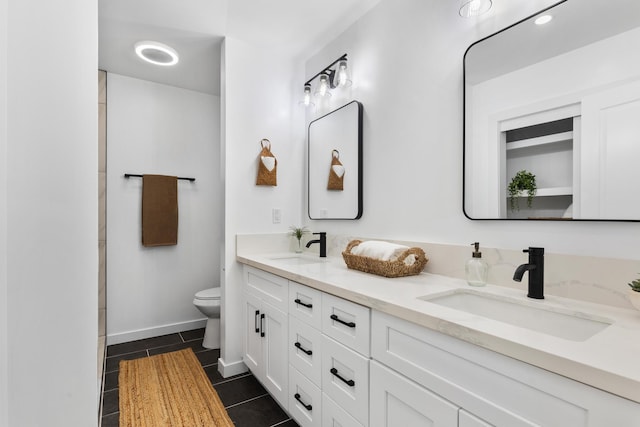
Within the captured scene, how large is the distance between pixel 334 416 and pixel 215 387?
1.10m

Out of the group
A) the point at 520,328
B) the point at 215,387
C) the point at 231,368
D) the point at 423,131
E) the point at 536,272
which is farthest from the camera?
the point at 231,368

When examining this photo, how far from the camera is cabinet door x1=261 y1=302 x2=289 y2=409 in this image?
1.66 m

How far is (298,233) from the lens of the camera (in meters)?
2.41

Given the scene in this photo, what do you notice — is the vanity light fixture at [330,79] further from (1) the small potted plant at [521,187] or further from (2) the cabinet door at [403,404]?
(2) the cabinet door at [403,404]

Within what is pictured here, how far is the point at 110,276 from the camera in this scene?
8.95 ft

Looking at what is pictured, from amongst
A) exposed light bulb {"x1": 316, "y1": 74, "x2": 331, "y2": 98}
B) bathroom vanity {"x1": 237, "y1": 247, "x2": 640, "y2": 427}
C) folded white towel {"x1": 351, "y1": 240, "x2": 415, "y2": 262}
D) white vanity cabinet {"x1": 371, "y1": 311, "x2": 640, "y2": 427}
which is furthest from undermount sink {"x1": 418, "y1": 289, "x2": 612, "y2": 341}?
exposed light bulb {"x1": 316, "y1": 74, "x2": 331, "y2": 98}

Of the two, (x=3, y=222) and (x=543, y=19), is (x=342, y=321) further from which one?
(x=543, y=19)

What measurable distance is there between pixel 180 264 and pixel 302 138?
174 cm

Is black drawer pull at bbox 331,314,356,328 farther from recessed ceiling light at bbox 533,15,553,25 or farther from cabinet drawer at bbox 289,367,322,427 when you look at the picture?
recessed ceiling light at bbox 533,15,553,25

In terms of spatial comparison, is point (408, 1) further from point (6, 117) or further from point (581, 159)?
point (6, 117)

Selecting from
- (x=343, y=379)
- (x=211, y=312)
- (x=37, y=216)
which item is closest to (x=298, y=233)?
(x=211, y=312)

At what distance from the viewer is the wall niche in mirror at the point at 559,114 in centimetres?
100

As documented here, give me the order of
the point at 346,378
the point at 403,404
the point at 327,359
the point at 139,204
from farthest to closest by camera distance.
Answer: the point at 139,204, the point at 327,359, the point at 346,378, the point at 403,404

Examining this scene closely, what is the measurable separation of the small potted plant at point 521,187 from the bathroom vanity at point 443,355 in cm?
36
